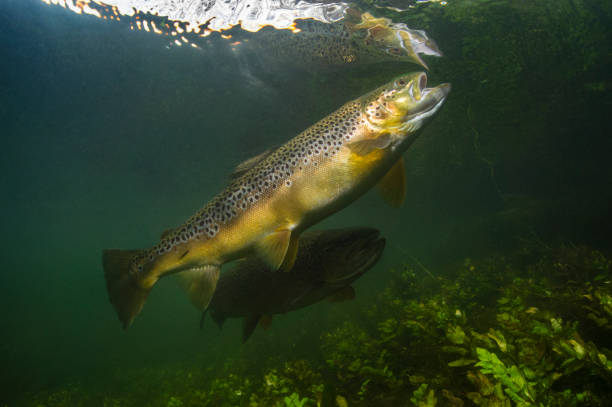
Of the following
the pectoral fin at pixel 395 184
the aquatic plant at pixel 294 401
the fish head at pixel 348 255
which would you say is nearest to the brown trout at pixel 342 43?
the pectoral fin at pixel 395 184

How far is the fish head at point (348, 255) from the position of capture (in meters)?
2.94

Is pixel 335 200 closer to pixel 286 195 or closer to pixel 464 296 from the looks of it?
pixel 286 195

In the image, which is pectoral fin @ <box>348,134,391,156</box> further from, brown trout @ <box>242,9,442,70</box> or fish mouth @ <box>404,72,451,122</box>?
brown trout @ <box>242,9,442,70</box>

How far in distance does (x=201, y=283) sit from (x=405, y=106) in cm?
257

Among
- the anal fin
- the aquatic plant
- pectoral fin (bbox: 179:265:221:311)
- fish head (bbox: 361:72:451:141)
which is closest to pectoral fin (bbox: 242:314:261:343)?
pectoral fin (bbox: 179:265:221:311)

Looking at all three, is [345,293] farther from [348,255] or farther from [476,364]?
[476,364]

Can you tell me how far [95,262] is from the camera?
285ft

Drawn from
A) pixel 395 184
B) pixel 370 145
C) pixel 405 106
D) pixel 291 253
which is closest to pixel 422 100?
pixel 405 106

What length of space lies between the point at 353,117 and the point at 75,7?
12.0 m

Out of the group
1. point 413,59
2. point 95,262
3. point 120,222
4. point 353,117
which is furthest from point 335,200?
point 95,262

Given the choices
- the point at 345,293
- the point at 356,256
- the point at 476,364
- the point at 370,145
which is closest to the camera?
the point at 476,364

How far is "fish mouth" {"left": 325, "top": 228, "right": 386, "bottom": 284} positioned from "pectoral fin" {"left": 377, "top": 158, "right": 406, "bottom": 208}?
534 mm

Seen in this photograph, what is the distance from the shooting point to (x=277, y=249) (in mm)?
2467

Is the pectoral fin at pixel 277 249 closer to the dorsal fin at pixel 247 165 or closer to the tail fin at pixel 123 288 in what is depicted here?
the dorsal fin at pixel 247 165
